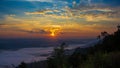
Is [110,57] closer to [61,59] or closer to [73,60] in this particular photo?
[61,59]

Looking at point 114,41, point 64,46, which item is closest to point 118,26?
point 114,41

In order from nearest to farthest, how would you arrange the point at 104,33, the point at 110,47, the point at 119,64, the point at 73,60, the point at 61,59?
the point at 119,64 < the point at 61,59 < the point at 73,60 < the point at 110,47 < the point at 104,33

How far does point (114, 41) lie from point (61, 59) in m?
11.3

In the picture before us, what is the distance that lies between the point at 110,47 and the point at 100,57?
1042 centimetres

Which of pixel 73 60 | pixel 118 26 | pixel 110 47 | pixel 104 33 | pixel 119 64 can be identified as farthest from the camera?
pixel 104 33

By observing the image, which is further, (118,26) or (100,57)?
(118,26)

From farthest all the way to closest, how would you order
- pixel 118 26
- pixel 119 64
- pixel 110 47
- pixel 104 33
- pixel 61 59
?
pixel 104 33 → pixel 118 26 → pixel 110 47 → pixel 61 59 → pixel 119 64

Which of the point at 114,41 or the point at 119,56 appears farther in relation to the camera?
the point at 114,41

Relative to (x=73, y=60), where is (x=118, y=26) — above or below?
above

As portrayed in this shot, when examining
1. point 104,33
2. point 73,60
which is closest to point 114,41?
point 73,60

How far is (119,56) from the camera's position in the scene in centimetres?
1484

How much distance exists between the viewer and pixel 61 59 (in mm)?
15445

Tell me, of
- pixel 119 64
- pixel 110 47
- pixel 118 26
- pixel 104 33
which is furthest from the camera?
pixel 104 33

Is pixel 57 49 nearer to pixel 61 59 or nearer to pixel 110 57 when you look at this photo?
pixel 61 59
